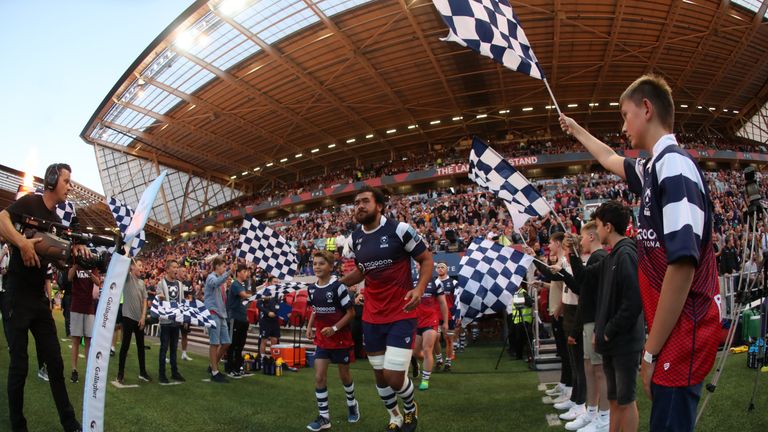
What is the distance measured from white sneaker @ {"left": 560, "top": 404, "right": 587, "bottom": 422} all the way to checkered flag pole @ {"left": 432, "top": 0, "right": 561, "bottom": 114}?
3488mm

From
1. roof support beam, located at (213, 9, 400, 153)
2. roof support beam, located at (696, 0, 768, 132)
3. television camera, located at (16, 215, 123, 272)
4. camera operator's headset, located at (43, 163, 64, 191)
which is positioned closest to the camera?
television camera, located at (16, 215, 123, 272)

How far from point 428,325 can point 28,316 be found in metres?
5.44

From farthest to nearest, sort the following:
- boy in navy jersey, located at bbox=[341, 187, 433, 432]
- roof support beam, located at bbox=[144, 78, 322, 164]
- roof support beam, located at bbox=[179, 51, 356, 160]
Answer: roof support beam, located at bbox=[144, 78, 322, 164]
roof support beam, located at bbox=[179, 51, 356, 160]
boy in navy jersey, located at bbox=[341, 187, 433, 432]

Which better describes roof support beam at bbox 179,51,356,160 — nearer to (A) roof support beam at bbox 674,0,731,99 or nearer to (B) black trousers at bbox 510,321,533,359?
(B) black trousers at bbox 510,321,533,359

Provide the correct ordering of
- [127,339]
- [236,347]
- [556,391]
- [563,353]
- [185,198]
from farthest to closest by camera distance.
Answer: [185,198] → [236,347] → [127,339] → [556,391] → [563,353]

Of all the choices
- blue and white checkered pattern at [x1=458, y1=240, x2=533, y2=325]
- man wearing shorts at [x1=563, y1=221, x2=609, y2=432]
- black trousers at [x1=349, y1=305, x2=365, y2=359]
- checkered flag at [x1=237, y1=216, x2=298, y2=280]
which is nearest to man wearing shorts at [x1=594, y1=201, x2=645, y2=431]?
man wearing shorts at [x1=563, y1=221, x2=609, y2=432]

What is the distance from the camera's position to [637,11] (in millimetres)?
23094

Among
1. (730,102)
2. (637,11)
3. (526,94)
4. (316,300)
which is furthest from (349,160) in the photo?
(316,300)

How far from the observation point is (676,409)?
5.52 ft

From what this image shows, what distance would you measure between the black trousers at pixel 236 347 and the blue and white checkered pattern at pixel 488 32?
722 centimetres

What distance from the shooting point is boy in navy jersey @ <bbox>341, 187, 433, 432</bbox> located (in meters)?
4.42

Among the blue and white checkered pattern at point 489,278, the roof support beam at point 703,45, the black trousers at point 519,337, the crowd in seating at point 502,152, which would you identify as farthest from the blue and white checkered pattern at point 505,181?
the crowd in seating at point 502,152

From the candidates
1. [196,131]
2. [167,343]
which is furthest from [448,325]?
[196,131]

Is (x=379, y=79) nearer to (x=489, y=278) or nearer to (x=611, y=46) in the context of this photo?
(x=611, y=46)
